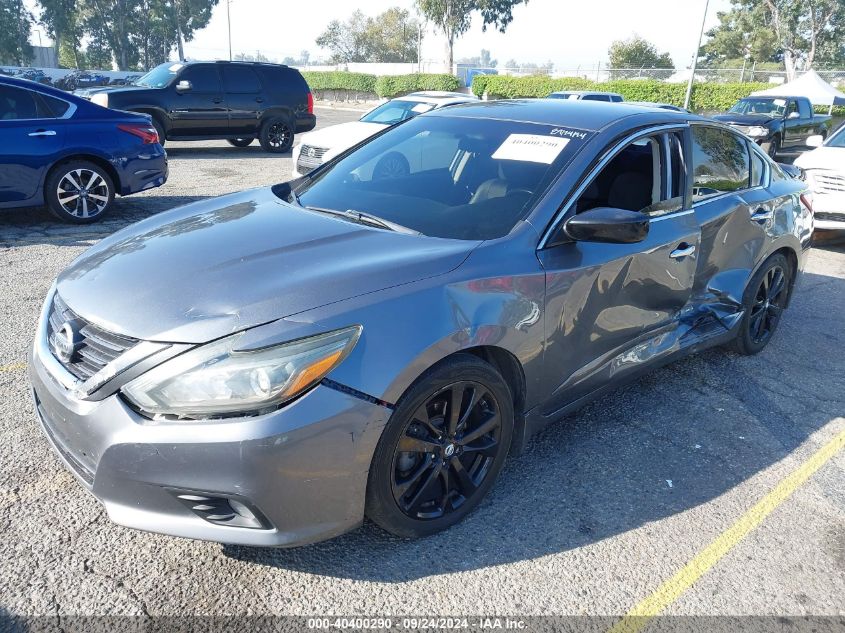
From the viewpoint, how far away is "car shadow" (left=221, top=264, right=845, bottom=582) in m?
2.62

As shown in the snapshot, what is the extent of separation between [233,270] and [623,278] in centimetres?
181

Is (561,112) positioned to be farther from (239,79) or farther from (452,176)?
(239,79)

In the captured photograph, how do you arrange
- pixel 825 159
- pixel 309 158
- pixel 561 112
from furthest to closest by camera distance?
pixel 309 158
pixel 825 159
pixel 561 112

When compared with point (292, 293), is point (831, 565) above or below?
below

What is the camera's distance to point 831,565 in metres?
2.70

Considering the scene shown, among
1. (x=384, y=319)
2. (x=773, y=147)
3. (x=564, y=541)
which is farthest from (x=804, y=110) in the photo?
(x=384, y=319)

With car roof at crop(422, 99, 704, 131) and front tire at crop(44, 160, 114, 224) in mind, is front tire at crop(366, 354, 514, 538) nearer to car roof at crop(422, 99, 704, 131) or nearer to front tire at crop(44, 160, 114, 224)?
car roof at crop(422, 99, 704, 131)

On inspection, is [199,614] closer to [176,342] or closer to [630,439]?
Answer: [176,342]

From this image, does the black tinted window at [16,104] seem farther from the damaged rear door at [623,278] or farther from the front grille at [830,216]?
the front grille at [830,216]

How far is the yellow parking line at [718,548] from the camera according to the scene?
2.39m

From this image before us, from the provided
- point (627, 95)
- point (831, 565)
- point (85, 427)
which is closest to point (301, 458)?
point (85, 427)

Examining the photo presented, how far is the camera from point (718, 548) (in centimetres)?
277

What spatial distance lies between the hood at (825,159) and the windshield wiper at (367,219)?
7.35m

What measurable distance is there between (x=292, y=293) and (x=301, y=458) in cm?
56
